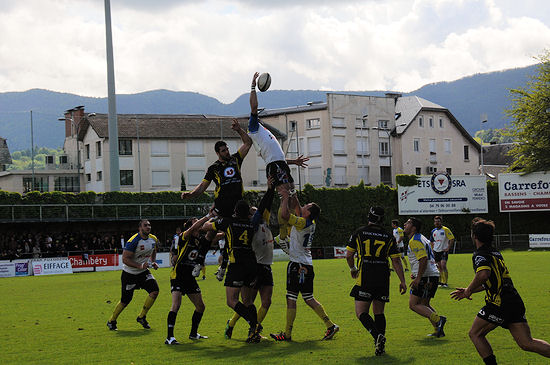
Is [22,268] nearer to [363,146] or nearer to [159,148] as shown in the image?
[159,148]

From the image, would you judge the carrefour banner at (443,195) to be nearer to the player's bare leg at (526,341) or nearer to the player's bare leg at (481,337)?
the player's bare leg at (481,337)

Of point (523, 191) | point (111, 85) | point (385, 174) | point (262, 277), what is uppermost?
point (111, 85)

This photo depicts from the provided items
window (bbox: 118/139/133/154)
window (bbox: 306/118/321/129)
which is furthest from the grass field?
window (bbox: 306/118/321/129)

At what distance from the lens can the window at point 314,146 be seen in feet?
260

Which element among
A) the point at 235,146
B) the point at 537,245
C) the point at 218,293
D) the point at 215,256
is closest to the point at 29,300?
the point at 218,293

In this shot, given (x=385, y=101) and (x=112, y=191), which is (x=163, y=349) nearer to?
(x=112, y=191)

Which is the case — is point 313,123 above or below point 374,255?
above

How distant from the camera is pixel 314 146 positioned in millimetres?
79688

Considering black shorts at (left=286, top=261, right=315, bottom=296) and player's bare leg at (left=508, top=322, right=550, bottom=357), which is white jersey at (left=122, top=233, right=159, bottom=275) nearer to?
black shorts at (left=286, top=261, right=315, bottom=296)

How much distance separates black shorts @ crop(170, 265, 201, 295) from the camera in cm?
1305

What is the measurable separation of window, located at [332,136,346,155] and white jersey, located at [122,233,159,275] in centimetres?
6469

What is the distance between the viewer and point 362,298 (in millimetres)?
11141

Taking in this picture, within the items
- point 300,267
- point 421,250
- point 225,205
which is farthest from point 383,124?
point 225,205

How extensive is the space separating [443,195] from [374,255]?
158 feet
